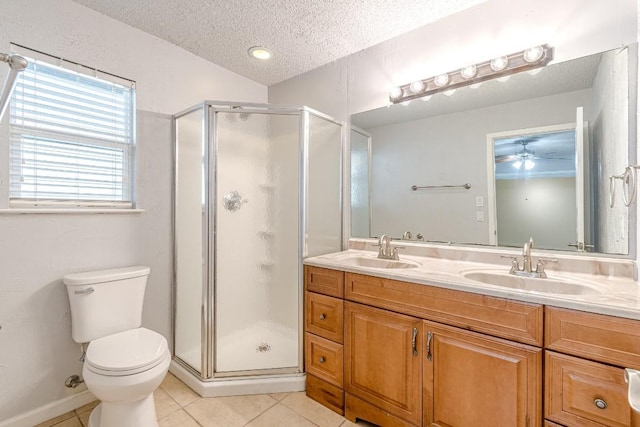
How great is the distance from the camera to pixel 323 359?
1.79m

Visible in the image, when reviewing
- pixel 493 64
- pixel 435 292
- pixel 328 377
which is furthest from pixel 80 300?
pixel 493 64

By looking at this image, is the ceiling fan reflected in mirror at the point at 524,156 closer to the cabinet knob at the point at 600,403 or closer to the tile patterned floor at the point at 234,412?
the cabinet knob at the point at 600,403

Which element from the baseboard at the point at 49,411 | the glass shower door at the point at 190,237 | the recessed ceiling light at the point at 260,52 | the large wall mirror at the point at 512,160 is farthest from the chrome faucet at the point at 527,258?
the baseboard at the point at 49,411

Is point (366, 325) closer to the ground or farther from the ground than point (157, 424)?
farther from the ground

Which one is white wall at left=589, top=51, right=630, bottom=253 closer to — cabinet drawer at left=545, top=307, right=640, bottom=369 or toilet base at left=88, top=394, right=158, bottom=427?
cabinet drawer at left=545, top=307, right=640, bottom=369

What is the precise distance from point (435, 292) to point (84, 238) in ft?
6.55

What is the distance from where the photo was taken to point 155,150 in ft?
6.84

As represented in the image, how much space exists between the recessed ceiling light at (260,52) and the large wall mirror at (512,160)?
0.84 meters

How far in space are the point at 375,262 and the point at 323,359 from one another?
0.69m

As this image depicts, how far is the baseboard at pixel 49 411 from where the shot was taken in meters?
1.52

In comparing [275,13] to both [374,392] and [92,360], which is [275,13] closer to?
[92,360]

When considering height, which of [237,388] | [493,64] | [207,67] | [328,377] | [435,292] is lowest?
[237,388]

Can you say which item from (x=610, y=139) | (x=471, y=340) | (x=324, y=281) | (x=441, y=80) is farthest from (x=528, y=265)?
(x=441, y=80)

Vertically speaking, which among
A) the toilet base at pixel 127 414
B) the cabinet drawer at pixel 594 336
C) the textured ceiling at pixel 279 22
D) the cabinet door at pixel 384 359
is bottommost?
the toilet base at pixel 127 414
